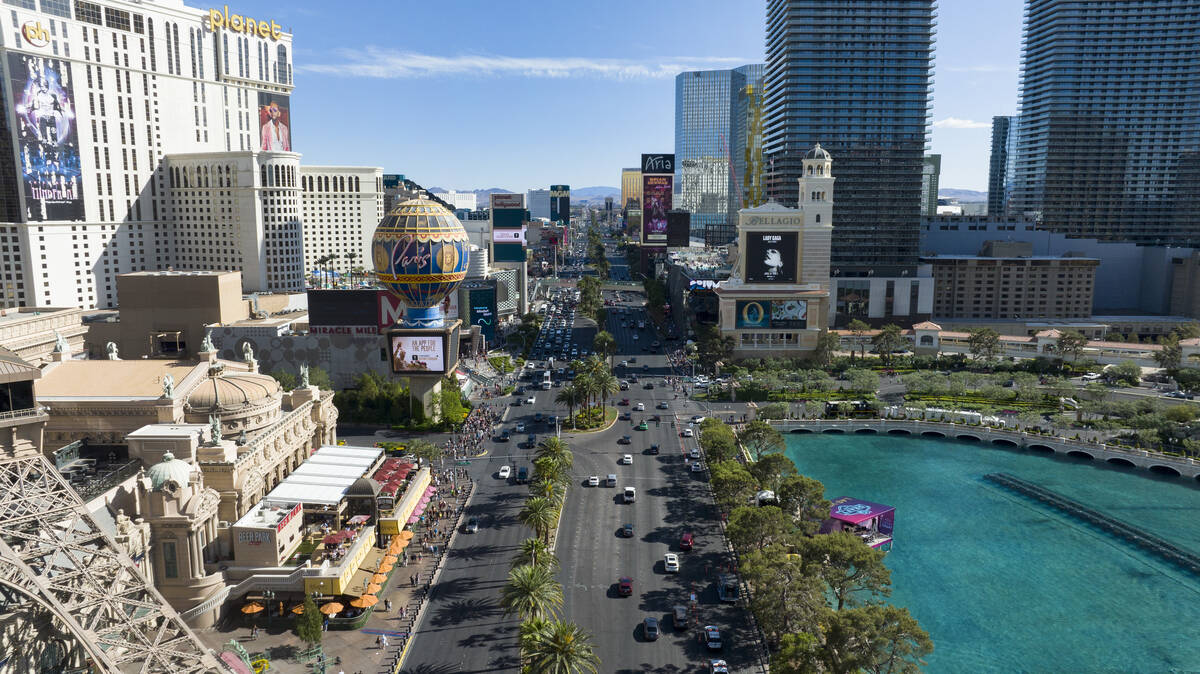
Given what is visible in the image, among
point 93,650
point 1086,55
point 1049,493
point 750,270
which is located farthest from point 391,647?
point 1086,55

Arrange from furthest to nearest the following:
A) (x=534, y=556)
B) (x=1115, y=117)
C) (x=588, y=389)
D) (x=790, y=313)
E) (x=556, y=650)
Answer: (x=1115, y=117) → (x=790, y=313) → (x=588, y=389) → (x=534, y=556) → (x=556, y=650)

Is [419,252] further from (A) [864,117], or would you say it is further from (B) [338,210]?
(A) [864,117]

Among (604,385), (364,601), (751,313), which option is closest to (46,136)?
(604,385)

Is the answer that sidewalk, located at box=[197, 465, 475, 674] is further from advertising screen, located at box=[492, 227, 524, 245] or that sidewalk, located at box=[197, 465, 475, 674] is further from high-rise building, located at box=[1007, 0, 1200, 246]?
high-rise building, located at box=[1007, 0, 1200, 246]

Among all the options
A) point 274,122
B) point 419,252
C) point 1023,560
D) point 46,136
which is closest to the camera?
point 1023,560

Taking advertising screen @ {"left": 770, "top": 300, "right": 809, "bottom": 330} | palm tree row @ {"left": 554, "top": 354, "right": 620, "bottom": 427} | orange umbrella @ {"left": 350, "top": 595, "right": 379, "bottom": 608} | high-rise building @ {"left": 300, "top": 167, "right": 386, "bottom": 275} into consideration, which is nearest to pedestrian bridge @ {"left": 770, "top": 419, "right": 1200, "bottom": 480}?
palm tree row @ {"left": 554, "top": 354, "right": 620, "bottom": 427}

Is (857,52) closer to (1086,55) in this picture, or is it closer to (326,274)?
(1086,55)

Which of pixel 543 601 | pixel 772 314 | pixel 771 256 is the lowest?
pixel 543 601

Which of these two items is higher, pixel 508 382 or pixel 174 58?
pixel 174 58
